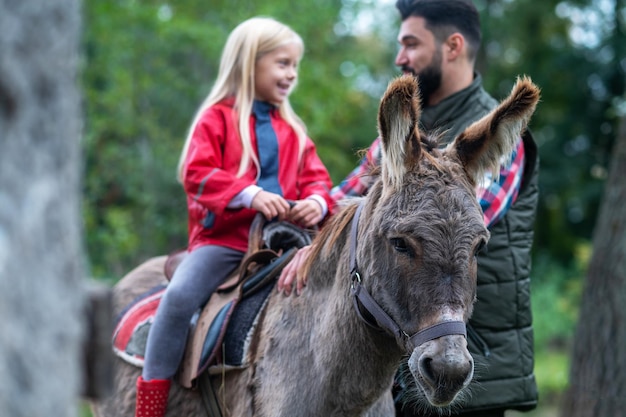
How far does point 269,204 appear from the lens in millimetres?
3748

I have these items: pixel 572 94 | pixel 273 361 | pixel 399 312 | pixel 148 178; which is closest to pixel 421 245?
pixel 399 312

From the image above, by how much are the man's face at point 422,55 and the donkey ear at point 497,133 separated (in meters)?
0.99

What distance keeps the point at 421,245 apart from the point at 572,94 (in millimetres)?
17357

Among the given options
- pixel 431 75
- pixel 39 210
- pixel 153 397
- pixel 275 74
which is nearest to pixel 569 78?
pixel 431 75

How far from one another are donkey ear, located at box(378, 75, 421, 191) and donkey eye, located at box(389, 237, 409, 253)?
0.22 m

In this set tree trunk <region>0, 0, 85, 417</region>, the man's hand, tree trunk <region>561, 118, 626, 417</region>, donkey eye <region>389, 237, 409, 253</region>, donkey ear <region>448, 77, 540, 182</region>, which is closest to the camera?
tree trunk <region>0, 0, 85, 417</region>

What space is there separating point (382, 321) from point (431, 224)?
1.39 ft

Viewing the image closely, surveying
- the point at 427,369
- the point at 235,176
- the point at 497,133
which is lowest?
the point at 427,369

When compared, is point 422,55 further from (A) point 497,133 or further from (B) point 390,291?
(B) point 390,291

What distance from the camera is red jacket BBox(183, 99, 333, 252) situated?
3848 mm

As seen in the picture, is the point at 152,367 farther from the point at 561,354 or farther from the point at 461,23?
the point at 561,354

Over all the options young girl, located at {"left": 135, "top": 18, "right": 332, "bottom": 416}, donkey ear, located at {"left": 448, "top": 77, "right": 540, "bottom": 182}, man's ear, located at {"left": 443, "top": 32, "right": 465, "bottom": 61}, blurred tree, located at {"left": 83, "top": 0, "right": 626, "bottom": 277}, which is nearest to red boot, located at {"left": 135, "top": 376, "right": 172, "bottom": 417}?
young girl, located at {"left": 135, "top": 18, "right": 332, "bottom": 416}

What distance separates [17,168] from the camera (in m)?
1.44

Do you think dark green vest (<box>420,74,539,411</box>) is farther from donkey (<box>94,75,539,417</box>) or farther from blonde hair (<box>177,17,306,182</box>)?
blonde hair (<box>177,17,306,182</box>)
